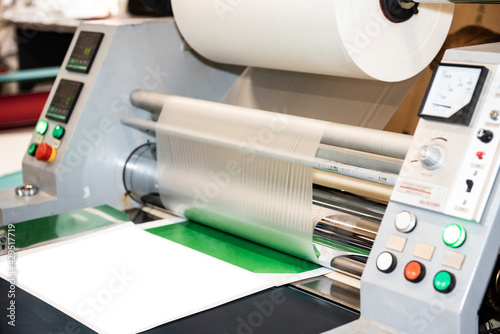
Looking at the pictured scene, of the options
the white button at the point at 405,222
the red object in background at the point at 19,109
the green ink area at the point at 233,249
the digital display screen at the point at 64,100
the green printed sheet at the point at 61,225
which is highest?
the white button at the point at 405,222

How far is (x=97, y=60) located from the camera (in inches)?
69.6

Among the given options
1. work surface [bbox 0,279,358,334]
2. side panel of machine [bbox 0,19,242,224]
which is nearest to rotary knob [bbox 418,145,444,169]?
work surface [bbox 0,279,358,334]

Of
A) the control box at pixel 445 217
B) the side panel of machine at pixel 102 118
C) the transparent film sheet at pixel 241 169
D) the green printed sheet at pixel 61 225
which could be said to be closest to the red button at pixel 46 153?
the side panel of machine at pixel 102 118

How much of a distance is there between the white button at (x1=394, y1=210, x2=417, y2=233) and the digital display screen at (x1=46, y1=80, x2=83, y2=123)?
1.03m

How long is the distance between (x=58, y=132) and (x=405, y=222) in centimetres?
106

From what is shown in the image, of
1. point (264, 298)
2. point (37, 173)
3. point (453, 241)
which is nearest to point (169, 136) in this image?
point (37, 173)

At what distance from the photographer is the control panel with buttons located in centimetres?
97

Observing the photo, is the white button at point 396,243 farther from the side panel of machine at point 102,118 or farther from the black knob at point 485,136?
the side panel of machine at point 102,118

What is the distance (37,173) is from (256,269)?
0.75 m

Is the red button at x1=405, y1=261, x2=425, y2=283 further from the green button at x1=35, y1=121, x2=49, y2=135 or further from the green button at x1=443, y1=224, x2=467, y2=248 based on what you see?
the green button at x1=35, y1=121, x2=49, y2=135

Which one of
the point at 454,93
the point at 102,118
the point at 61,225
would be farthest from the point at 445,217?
the point at 102,118

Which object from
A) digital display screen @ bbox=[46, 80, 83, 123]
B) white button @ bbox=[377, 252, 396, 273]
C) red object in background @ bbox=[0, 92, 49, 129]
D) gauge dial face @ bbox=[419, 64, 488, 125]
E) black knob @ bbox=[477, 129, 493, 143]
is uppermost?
gauge dial face @ bbox=[419, 64, 488, 125]

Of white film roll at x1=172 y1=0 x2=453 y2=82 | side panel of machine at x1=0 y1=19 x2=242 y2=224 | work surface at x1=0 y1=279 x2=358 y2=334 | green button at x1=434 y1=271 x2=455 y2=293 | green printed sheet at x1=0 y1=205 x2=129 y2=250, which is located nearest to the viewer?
green button at x1=434 y1=271 x2=455 y2=293

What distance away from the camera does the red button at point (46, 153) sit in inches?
68.3
